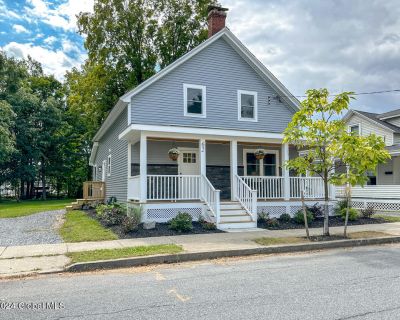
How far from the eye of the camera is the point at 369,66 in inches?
825

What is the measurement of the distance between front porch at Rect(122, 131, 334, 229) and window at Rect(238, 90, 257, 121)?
44.5 inches

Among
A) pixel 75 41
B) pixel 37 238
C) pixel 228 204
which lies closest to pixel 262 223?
pixel 228 204

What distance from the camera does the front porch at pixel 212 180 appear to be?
1222cm

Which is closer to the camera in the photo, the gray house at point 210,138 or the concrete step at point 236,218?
the concrete step at point 236,218

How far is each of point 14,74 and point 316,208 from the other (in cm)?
2390

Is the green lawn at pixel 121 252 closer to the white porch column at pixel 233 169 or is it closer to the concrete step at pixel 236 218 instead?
the concrete step at pixel 236 218

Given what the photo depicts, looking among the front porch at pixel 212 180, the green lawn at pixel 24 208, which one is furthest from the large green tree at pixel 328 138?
the green lawn at pixel 24 208

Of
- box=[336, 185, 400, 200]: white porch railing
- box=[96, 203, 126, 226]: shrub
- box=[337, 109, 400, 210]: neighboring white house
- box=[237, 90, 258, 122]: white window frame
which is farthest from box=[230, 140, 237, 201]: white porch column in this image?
box=[336, 185, 400, 200]: white porch railing

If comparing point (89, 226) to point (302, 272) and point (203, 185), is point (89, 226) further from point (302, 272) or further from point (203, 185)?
point (302, 272)

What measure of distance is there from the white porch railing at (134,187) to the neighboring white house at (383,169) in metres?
11.9

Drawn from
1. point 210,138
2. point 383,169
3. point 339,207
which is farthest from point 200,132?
point 383,169

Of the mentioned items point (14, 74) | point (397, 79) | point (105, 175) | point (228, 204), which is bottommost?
point (228, 204)

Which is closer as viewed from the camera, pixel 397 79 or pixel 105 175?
pixel 105 175

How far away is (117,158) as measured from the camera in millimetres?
17062
